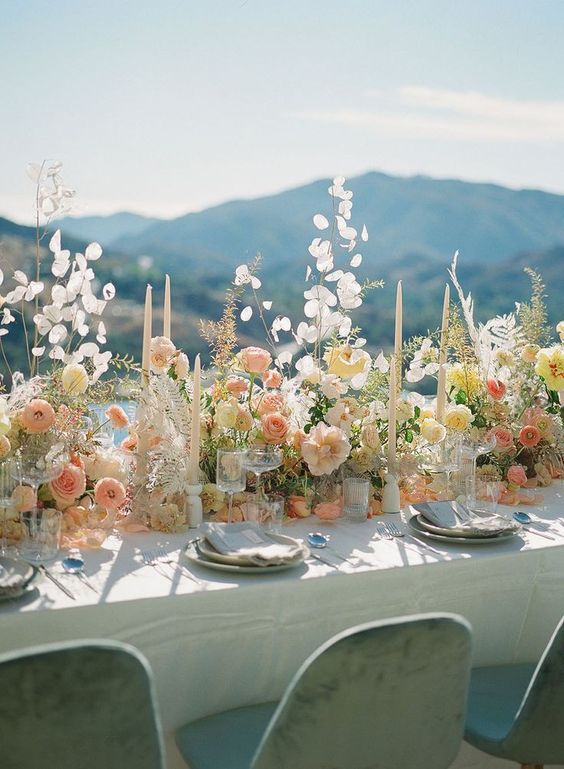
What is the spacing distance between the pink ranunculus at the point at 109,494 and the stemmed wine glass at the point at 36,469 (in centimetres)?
14

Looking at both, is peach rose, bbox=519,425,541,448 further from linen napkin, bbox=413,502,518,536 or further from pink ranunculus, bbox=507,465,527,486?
linen napkin, bbox=413,502,518,536

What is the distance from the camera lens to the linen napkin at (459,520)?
7.73 ft

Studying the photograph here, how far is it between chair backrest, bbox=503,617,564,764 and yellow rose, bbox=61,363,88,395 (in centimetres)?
125

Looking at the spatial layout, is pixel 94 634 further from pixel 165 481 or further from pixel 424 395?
pixel 424 395

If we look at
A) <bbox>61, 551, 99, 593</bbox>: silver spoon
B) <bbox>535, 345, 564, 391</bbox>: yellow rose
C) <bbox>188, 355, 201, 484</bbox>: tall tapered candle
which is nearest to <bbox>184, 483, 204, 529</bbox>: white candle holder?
<bbox>188, 355, 201, 484</bbox>: tall tapered candle

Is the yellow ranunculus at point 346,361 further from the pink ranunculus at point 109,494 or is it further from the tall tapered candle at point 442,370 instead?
the pink ranunculus at point 109,494

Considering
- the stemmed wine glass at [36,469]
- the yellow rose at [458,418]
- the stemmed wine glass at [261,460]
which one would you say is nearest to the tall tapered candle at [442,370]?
the yellow rose at [458,418]

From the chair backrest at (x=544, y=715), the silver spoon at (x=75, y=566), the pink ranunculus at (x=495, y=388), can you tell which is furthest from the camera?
the pink ranunculus at (x=495, y=388)

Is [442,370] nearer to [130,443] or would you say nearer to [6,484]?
[130,443]

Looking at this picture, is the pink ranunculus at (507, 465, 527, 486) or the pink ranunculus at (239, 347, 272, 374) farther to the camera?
the pink ranunculus at (507, 465, 527, 486)

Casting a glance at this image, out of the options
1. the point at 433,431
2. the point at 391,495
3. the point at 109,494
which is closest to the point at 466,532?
the point at 391,495

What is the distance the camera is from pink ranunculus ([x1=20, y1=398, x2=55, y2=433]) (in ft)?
7.21

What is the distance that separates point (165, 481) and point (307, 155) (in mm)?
17732

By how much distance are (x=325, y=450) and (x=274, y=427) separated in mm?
153
